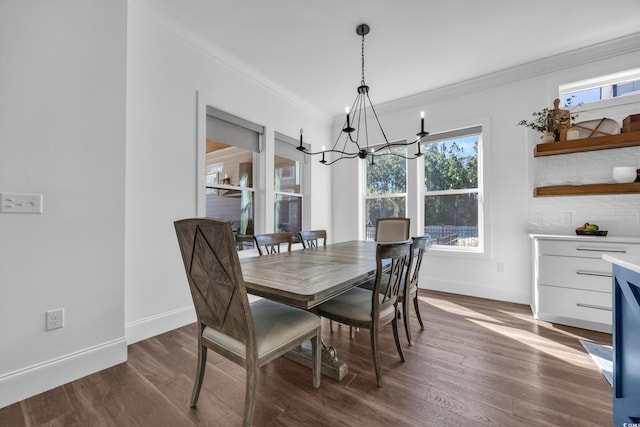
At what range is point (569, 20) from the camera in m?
2.33

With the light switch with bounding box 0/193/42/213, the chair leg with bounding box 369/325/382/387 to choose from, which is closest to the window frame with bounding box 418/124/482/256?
the chair leg with bounding box 369/325/382/387

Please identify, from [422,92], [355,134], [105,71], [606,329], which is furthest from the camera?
[355,134]

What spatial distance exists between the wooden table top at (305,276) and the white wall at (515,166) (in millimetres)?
2139

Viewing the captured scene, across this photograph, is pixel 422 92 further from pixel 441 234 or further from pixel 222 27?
pixel 222 27

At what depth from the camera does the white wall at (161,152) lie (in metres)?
2.19

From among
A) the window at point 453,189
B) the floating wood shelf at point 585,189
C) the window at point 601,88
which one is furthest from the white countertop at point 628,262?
the window at point 601,88

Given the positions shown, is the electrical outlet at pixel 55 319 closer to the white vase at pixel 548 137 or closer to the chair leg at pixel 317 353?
the chair leg at pixel 317 353

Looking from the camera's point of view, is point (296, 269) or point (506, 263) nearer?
point (296, 269)

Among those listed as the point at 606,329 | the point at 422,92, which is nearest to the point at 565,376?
the point at 606,329

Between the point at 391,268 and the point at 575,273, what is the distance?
210 cm

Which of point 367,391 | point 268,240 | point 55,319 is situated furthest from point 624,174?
point 55,319

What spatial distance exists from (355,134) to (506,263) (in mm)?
2903

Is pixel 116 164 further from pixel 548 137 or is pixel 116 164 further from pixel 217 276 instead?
pixel 548 137

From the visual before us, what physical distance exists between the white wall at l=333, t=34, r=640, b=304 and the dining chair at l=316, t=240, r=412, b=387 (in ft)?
6.91
